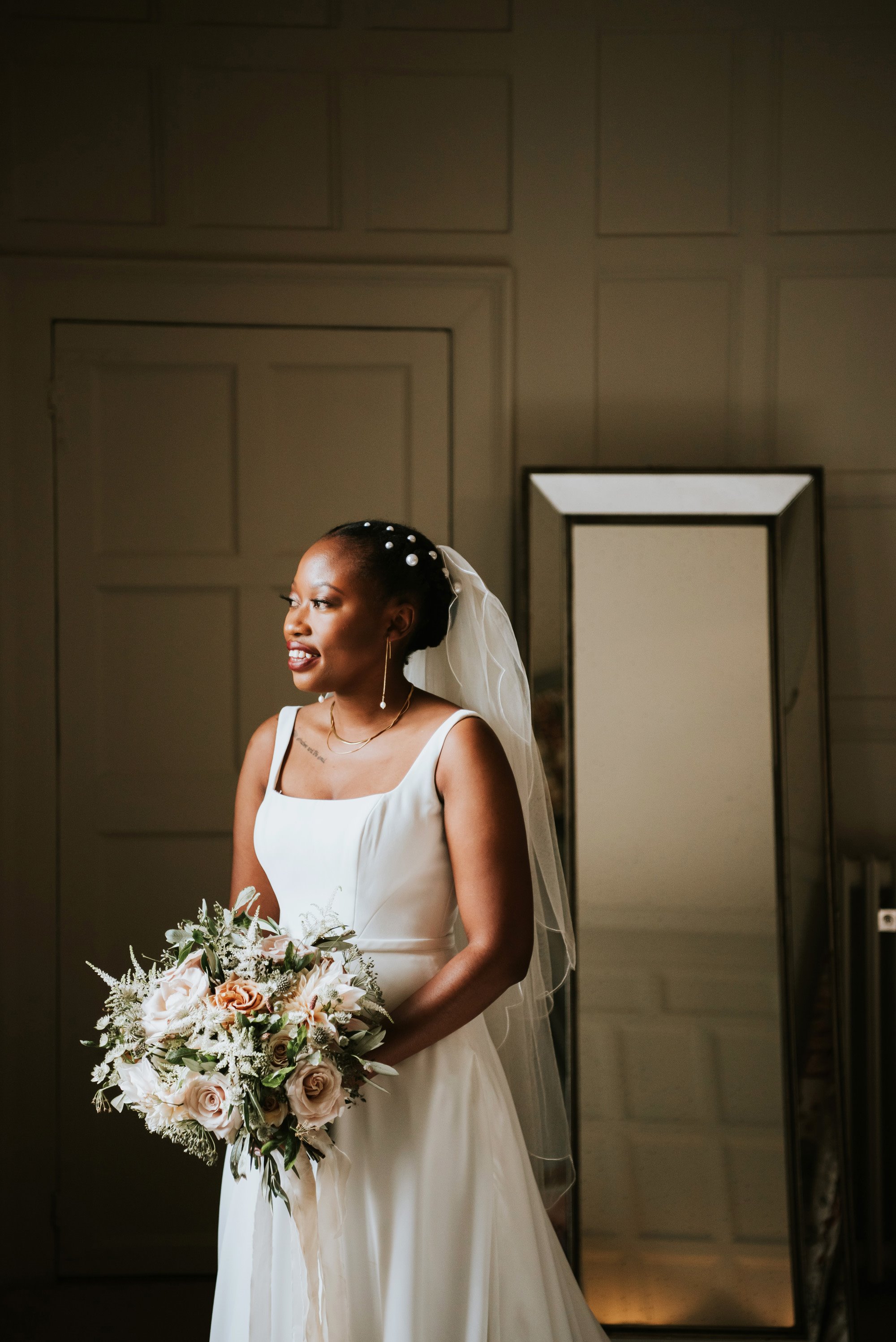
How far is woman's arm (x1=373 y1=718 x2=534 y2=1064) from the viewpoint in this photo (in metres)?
1.53

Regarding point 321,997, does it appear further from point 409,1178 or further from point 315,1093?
point 409,1178

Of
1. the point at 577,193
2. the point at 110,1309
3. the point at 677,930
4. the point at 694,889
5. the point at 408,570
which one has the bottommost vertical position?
the point at 110,1309

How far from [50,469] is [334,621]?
1.57 metres

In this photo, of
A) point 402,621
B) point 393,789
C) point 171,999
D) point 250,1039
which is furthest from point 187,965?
point 402,621

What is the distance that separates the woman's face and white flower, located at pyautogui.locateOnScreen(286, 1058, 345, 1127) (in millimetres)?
611

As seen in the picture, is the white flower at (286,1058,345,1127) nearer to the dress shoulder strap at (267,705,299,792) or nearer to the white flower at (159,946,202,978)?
the white flower at (159,946,202,978)

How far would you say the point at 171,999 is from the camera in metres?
1.39

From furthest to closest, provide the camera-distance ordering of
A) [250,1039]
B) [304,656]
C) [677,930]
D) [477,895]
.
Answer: [677,930]
[304,656]
[477,895]
[250,1039]

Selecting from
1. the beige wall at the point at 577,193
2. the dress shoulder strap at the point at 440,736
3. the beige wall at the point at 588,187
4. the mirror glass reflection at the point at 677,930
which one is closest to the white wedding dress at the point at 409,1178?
the dress shoulder strap at the point at 440,736

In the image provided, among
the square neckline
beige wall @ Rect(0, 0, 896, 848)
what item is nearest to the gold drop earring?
the square neckline

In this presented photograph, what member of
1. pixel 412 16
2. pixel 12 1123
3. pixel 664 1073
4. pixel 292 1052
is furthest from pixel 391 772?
pixel 412 16

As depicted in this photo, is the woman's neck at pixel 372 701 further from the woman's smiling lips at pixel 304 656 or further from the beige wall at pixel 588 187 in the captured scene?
the beige wall at pixel 588 187

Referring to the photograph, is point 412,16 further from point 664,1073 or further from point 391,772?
point 664,1073

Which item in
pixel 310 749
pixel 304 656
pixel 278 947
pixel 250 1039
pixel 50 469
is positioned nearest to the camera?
pixel 250 1039
